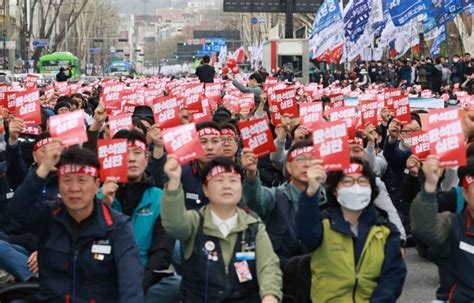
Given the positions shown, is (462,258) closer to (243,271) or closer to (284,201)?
(243,271)

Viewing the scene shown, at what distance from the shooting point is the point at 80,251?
6.38 meters

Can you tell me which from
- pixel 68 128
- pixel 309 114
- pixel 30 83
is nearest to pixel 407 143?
pixel 309 114

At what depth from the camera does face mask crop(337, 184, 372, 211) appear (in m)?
6.66

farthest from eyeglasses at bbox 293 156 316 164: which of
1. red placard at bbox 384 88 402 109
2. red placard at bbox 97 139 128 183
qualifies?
red placard at bbox 384 88 402 109

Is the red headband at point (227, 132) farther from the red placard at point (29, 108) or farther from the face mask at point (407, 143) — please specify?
the face mask at point (407, 143)

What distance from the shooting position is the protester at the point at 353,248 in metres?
6.61

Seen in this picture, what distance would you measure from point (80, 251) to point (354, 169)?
5.24ft

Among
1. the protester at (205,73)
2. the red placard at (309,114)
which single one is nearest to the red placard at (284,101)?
the red placard at (309,114)

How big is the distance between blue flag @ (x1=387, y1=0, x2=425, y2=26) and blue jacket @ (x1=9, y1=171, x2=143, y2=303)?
71.0 ft

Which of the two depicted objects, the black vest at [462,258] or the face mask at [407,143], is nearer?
the black vest at [462,258]

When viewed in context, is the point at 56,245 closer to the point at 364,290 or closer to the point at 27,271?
the point at 364,290

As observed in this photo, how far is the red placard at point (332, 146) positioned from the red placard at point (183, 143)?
0.67 m

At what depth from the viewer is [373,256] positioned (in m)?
6.65

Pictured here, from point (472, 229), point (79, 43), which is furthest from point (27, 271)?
point (79, 43)
